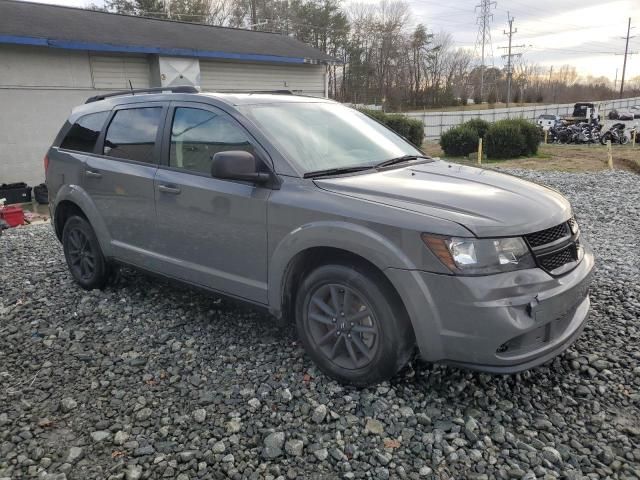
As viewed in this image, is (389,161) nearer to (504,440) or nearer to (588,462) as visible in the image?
(504,440)

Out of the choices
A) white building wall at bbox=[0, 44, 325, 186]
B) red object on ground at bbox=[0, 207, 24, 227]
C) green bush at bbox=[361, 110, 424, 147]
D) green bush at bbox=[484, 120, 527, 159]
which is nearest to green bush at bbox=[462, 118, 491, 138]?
green bush at bbox=[484, 120, 527, 159]

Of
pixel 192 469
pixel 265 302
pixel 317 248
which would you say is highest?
pixel 317 248

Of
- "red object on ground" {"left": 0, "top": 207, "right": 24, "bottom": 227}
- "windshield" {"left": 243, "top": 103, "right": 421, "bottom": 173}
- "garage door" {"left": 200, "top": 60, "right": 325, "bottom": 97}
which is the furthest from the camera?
"garage door" {"left": 200, "top": 60, "right": 325, "bottom": 97}

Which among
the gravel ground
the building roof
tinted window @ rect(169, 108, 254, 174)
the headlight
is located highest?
the building roof

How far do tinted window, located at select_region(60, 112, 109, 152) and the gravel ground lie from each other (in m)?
1.59

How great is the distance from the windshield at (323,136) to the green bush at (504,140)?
14408 millimetres

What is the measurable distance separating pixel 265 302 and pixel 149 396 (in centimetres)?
93

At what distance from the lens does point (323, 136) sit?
3732 millimetres

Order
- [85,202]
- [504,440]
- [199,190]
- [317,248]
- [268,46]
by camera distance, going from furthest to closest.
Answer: [268,46] < [85,202] < [199,190] < [317,248] < [504,440]

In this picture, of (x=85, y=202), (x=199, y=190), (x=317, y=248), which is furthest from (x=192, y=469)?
(x=85, y=202)

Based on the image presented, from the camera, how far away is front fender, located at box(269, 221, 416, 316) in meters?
2.79

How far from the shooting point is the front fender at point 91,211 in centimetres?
457

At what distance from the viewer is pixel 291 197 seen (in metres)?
3.21

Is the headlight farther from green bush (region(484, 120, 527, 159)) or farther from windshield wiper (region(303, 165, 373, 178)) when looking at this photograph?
green bush (region(484, 120, 527, 159))
